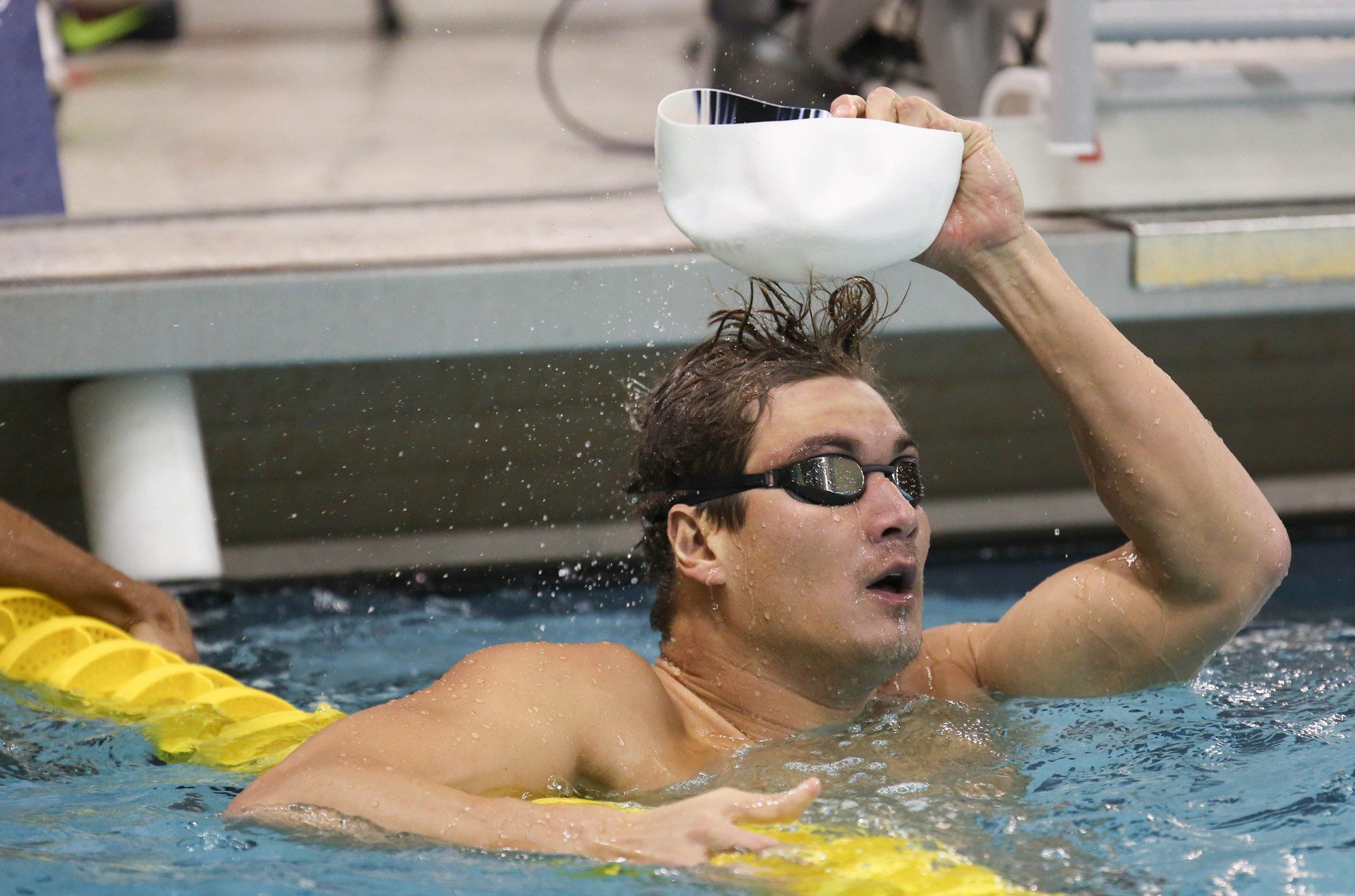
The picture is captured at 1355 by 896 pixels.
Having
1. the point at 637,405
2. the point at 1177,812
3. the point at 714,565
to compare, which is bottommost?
the point at 1177,812

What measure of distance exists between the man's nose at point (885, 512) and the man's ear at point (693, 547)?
231 millimetres

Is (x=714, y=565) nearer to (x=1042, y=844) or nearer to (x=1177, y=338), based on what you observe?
(x=1042, y=844)

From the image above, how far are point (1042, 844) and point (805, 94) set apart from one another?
3.73 m

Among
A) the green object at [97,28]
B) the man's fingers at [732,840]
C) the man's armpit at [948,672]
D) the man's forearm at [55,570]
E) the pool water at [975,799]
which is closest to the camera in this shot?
the man's fingers at [732,840]

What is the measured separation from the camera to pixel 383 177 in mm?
5137

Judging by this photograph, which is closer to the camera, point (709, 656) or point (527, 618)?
point (709, 656)

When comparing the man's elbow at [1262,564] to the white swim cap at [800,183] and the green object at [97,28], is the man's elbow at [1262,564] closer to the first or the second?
the white swim cap at [800,183]

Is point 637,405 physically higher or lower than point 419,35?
lower

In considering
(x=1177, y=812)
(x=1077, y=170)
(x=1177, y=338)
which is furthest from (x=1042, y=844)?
(x=1177, y=338)

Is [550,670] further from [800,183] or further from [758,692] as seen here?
[800,183]

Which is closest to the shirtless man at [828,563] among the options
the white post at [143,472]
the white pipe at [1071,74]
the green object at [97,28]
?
the white pipe at [1071,74]

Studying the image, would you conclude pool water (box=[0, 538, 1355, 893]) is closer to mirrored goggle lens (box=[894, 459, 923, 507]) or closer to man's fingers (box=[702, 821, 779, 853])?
man's fingers (box=[702, 821, 779, 853])

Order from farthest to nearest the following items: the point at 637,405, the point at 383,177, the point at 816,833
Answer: the point at 383,177 < the point at 637,405 < the point at 816,833

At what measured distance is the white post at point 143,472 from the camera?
11.0 ft
